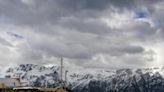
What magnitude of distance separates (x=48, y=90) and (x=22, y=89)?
70.0 ft

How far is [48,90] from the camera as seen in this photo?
130750 millimetres

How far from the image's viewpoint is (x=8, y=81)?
17962 cm

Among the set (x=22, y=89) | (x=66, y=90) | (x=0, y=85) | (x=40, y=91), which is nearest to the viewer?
(x=22, y=89)

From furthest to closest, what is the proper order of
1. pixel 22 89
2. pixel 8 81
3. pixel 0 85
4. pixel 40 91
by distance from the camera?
pixel 8 81 < pixel 0 85 < pixel 40 91 < pixel 22 89

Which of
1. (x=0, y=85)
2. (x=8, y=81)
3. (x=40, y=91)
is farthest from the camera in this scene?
(x=8, y=81)

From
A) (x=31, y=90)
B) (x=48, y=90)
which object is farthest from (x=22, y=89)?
(x=48, y=90)

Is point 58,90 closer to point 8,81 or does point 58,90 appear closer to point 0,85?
point 0,85

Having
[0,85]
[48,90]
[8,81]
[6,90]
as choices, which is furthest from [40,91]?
[8,81]

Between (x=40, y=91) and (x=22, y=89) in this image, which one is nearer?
(x=22, y=89)

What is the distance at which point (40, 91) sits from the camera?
121750mm

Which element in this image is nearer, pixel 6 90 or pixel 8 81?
pixel 6 90

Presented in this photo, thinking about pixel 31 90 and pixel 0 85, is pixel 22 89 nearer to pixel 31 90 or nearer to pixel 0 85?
pixel 31 90

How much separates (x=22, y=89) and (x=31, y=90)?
98.5 inches

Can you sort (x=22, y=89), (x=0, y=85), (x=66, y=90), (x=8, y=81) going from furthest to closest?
(x=8, y=81) → (x=0, y=85) → (x=66, y=90) → (x=22, y=89)
